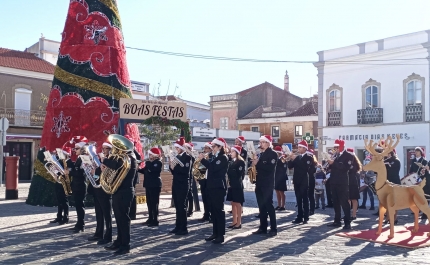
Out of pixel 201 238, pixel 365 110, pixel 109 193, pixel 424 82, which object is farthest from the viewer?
pixel 365 110

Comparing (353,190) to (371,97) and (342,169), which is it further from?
(371,97)

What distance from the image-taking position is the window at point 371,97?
2845cm

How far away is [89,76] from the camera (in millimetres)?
14117

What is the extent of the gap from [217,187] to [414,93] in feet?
68.2

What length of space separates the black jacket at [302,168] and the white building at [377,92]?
54.4 feet

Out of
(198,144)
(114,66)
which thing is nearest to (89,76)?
(114,66)

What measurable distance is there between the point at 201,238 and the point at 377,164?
3.82 metres

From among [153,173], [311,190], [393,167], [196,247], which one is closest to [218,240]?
[196,247]

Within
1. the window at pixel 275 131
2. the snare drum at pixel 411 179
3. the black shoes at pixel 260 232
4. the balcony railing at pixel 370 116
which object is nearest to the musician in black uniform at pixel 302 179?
the black shoes at pixel 260 232

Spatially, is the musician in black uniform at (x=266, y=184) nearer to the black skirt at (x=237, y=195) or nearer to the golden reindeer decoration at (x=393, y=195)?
the black skirt at (x=237, y=195)

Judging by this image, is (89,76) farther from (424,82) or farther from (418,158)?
(424,82)

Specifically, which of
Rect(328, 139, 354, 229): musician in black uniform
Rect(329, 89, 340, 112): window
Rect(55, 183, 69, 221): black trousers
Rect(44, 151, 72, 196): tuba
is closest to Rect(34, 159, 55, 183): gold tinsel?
Rect(55, 183, 69, 221): black trousers

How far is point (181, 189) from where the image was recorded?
10000 mm

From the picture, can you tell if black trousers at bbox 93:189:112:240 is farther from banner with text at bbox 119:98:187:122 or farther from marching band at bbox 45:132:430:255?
banner with text at bbox 119:98:187:122
